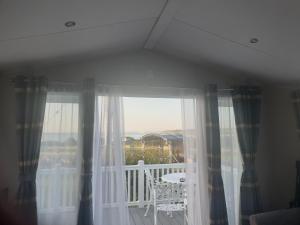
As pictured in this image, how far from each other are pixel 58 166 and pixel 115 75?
1.26 m

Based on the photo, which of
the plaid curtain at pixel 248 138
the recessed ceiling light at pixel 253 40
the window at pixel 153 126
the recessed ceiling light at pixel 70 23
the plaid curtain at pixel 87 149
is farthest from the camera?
the window at pixel 153 126

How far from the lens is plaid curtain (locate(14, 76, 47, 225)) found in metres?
2.49

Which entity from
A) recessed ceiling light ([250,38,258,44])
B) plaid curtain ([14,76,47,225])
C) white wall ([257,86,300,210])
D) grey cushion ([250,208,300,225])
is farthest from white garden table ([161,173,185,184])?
recessed ceiling light ([250,38,258,44])

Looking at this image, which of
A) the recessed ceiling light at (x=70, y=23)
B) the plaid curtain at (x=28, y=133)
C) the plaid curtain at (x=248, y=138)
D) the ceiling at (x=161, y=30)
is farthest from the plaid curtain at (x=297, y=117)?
the plaid curtain at (x=28, y=133)

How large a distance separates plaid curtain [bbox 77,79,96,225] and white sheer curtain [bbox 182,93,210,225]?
118 cm

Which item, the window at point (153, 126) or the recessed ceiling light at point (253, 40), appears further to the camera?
the window at point (153, 126)

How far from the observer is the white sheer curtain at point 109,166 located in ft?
9.14

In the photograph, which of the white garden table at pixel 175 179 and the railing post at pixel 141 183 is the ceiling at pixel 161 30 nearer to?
the white garden table at pixel 175 179

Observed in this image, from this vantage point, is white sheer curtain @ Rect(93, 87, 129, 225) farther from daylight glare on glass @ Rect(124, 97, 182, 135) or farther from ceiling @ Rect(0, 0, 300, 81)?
ceiling @ Rect(0, 0, 300, 81)

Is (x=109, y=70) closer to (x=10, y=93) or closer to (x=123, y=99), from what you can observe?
(x=123, y=99)

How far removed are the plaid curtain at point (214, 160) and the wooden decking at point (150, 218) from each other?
103 cm

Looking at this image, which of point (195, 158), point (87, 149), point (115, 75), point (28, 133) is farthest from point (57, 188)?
point (195, 158)

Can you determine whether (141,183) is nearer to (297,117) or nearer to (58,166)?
(58,166)

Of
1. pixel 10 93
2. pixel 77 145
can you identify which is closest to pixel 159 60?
pixel 77 145
